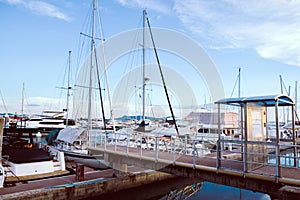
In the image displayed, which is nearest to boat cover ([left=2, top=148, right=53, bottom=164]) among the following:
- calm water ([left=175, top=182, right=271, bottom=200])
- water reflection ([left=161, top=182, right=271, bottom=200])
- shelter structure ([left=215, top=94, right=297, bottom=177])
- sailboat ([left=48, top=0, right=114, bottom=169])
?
sailboat ([left=48, top=0, right=114, bottom=169])

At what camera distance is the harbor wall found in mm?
11787

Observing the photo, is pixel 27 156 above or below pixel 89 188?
above

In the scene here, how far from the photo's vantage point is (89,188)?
13969 mm

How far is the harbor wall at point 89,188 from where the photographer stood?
38.7ft

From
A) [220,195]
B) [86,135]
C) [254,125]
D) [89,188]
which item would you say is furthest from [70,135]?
[254,125]

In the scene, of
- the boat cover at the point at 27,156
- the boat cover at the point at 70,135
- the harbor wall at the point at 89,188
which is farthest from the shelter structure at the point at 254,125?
the boat cover at the point at 70,135

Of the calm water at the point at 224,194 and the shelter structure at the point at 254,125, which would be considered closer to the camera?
the shelter structure at the point at 254,125

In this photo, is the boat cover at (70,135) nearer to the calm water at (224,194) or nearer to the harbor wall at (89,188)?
the harbor wall at (89,188)

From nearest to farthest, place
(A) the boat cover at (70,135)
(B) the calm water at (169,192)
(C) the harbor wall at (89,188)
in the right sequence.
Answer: (C) the harbor wall at (89,188), (B) the calm water at (169,192), (A) the boat cover at (70,135)

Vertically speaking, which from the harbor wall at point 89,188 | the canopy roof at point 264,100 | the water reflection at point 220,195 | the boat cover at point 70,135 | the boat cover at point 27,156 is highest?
the canopy roof at point 264,100

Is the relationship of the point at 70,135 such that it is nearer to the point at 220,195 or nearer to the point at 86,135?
the point at 86,135

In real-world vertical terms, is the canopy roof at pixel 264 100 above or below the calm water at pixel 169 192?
above

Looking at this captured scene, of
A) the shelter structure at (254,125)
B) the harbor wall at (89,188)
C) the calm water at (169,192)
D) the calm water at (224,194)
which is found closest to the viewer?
the shelter structure at (254,125)

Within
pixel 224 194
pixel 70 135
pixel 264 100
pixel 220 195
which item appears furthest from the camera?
pixel 70 135
